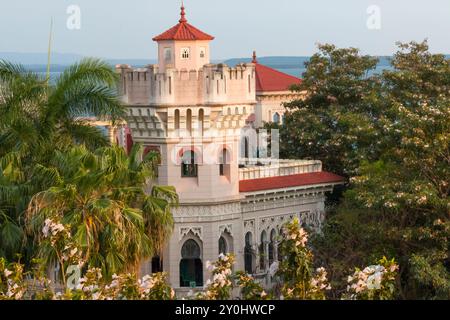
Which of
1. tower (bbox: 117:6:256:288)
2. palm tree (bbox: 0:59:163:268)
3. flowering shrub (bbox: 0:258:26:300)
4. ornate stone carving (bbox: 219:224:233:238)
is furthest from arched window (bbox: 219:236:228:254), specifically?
flowering shrub (bbox: 0:258:26:300)

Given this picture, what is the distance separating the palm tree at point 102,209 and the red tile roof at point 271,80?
29.9 m

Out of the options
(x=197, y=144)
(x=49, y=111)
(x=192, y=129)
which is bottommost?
(x=197, y=144)

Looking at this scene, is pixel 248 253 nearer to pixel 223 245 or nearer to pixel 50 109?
pixel 223 245

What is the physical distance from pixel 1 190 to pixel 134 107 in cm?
938

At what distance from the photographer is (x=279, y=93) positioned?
66.2m

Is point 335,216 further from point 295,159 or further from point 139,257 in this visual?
point 139,257

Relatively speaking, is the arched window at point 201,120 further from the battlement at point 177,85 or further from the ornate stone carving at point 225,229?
the ornate stone carving at point 225,229

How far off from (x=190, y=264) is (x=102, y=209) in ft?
38.1

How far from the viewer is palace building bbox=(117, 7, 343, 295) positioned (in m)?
44.2

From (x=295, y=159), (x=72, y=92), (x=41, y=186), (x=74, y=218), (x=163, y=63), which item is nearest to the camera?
(x=74, y=218)

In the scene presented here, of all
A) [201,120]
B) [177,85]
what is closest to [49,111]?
[177,85]

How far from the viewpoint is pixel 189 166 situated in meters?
45.2

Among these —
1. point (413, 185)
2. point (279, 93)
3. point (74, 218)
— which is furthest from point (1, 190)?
point (279, 93)

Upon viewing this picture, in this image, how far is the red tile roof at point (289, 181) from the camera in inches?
1839
